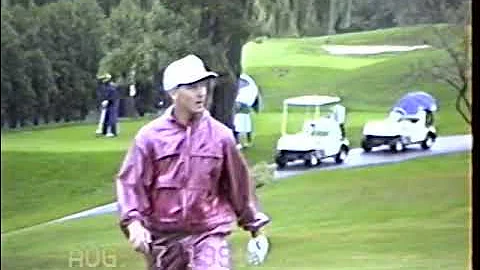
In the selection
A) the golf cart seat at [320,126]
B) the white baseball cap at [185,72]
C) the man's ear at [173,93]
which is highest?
the white baseball cap at [185,72]

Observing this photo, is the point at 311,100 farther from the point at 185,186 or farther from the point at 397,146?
the point at 185,186

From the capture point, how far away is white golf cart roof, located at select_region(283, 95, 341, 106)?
115 inches

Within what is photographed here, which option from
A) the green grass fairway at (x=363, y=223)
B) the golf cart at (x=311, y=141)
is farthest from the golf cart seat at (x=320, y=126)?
the green grass fairway at (x=363, y=223)

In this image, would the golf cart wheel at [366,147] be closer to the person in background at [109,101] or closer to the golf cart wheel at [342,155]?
the golf cart wheel at [342,155]

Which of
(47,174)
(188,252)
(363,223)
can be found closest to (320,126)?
(363,223)

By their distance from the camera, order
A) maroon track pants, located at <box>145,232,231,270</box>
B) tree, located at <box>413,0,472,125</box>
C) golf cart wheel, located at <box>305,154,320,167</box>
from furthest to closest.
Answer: golf cart wheel, located at <box>305,154,320,167</box>, tree, located at <box>413,0,472,125</box>, maroon track pants, located at <box>145,232,231,270</box>

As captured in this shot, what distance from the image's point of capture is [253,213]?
2842 mm

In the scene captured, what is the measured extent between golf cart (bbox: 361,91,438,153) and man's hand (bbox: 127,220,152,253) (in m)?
0.67

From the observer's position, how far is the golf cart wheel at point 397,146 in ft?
9.67

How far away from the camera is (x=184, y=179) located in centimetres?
273

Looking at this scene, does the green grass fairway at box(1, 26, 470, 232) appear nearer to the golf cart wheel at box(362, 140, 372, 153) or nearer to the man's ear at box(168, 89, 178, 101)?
the golf cart wheel at box(362, 140, 372, 153)

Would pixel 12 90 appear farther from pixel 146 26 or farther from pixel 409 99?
pixel 409 99

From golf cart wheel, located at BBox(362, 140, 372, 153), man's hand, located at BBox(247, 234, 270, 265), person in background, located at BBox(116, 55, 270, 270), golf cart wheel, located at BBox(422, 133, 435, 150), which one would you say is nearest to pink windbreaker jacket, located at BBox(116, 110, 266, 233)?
person in background, located at BBox(116, 55, 270, 270)

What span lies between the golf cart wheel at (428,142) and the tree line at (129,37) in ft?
1.05
